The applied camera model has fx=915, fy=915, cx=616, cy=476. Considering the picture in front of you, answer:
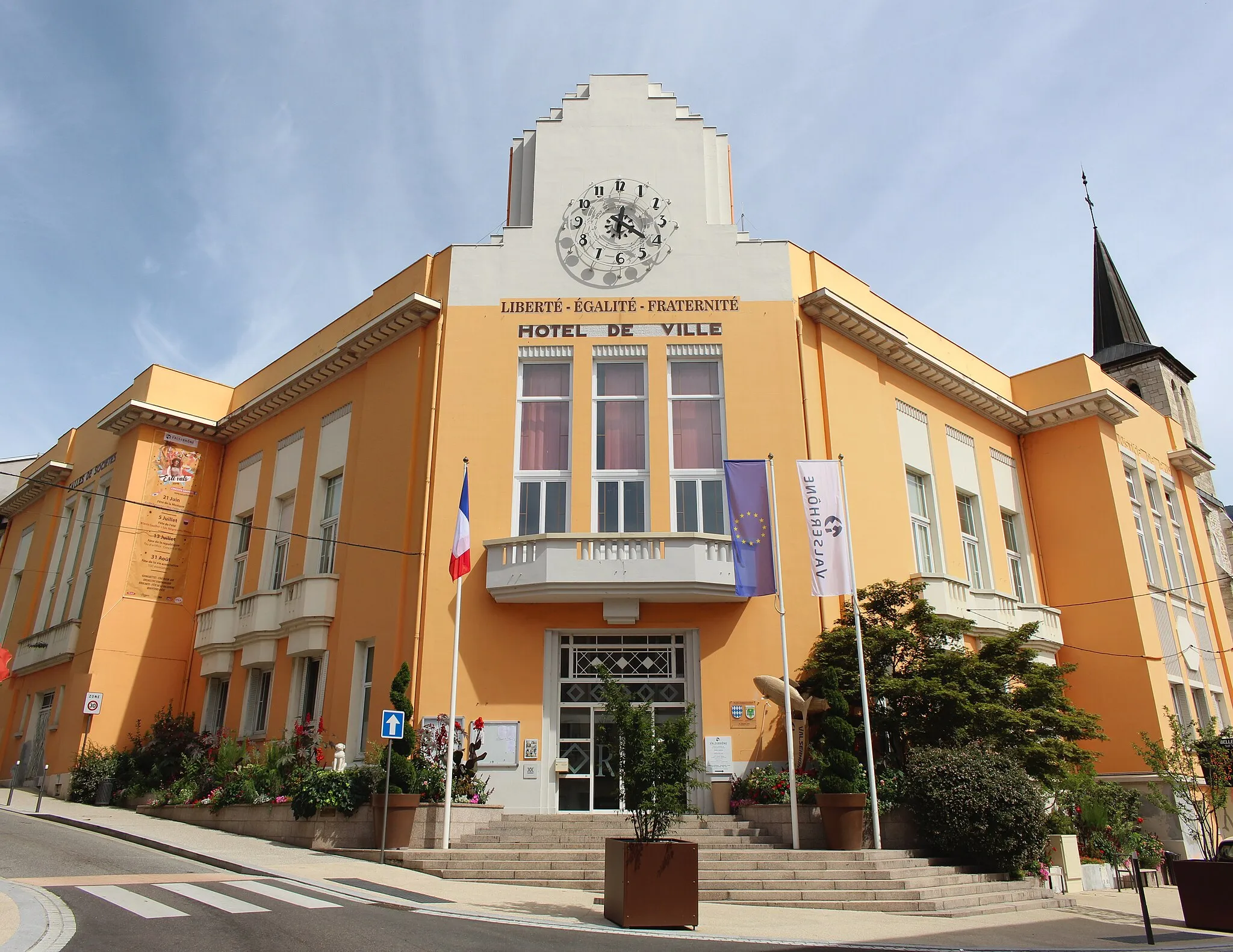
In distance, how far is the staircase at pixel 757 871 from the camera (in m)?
12.9

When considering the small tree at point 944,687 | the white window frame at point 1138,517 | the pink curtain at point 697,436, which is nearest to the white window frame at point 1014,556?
the white window frame at point 1138,517

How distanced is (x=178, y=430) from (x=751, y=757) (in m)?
20.0

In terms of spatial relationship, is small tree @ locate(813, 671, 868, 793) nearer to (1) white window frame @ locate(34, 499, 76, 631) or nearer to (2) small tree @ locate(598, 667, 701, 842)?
(2) small tree @ locate(598, 667, 701, 842)

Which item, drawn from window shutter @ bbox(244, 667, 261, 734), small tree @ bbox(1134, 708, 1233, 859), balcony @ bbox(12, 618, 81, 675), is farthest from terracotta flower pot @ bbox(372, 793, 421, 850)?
balcony @ bbox(12, 618, 81, 675)

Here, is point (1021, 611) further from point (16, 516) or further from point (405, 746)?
point (16, 516)

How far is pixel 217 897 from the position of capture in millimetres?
10461

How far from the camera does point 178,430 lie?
27.6 m

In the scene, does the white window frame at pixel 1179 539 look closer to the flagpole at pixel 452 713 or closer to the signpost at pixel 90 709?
the flagpole at pixel 452 713

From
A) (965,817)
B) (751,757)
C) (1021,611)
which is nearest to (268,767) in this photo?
(751,757)

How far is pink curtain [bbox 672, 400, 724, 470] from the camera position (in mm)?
19609

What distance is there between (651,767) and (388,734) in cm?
601

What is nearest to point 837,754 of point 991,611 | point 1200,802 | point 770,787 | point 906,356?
point 770,787

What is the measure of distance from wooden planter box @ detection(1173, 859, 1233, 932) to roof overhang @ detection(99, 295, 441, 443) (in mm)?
17092

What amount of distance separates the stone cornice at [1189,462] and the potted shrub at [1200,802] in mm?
9330
